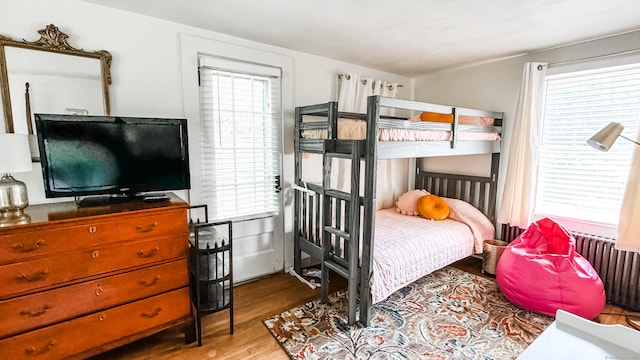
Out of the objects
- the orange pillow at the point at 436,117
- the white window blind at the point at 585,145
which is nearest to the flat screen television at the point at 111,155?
the orange pillow at the point at 436,117

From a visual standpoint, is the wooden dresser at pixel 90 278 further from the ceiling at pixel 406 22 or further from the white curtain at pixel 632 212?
the white curtain at pixel 632 212

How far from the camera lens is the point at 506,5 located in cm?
190

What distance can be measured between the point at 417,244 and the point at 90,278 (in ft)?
7.75

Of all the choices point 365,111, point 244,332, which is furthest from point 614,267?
point 244,332

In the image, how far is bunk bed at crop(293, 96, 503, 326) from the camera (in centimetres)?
214

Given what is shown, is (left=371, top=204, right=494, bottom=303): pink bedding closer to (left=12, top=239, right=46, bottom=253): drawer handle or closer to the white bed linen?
the white bed linen

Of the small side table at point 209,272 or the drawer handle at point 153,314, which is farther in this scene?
the small side table at point 209,272

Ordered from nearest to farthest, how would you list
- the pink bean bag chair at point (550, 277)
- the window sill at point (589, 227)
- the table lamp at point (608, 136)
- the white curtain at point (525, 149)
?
the table lamp at point (608, 136) → the pink bean bag chair at point (550, 277) → the window sill at point (589, 227) → the white curtain at point (525, 149)

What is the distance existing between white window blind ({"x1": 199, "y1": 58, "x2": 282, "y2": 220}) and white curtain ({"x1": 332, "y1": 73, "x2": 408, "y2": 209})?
2.43 ft

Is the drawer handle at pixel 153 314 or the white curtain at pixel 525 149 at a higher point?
the white curtain at pixel 525 149

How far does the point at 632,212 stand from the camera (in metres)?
2.31

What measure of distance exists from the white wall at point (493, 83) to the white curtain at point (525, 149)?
17 centimetres

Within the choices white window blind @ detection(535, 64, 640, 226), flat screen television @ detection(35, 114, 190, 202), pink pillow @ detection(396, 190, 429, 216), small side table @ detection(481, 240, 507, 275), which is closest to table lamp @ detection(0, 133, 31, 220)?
flat screen television @ detection(35, 114, 190, 202)

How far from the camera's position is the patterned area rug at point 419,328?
6.42 ft
